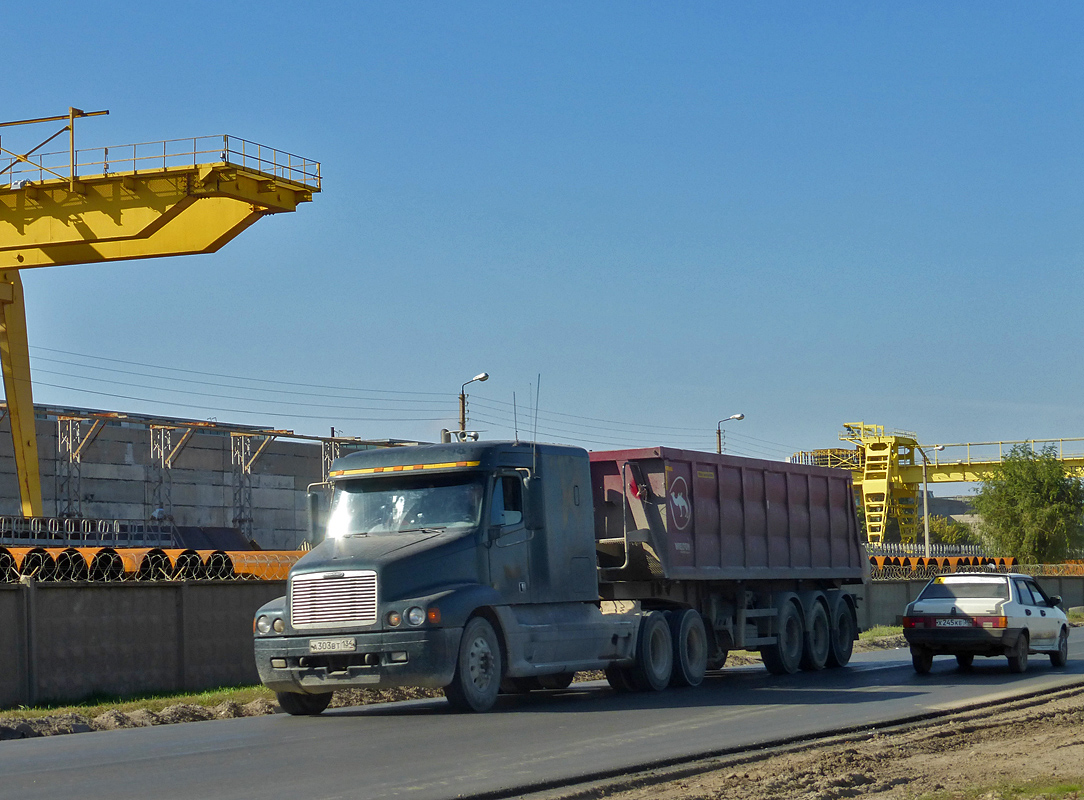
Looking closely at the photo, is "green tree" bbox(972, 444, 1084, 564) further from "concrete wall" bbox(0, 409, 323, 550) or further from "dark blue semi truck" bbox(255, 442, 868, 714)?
"dark blue semi truck" bbox(255, 442, 868, 714)

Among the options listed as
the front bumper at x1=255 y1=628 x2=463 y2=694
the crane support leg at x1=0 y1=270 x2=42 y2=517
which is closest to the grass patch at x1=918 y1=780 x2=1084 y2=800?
the front bumper at x1=255 y1=628 x2=463 y2=694

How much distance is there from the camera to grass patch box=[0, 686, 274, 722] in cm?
1655

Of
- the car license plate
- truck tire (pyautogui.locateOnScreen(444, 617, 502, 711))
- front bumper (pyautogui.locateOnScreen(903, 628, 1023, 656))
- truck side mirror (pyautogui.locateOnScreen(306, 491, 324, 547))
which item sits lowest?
front bumper (pyautogui.locateOnScreen(903, 628, 1023, 656))

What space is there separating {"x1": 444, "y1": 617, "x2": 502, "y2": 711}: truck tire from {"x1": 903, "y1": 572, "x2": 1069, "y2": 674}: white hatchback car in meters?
8.27

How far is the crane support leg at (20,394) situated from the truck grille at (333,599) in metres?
27.8

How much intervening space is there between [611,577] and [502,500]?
9.65 feet

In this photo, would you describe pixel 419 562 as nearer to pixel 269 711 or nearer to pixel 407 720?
pixel 407 720

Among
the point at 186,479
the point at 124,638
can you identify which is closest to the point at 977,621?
the point at 124,638

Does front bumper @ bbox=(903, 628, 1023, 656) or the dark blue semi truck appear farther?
front bumper @ bbox=(903, 628, 1023, 656)

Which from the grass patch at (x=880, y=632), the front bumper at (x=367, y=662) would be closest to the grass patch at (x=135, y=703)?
the front bumper at (x=367, y=662)

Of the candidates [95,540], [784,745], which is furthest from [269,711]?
[95,540]

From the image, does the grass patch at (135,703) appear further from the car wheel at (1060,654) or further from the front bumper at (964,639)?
the car wheel at (1060,654)

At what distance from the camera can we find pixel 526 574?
51.1 feet

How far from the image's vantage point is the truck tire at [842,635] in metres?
22.7
